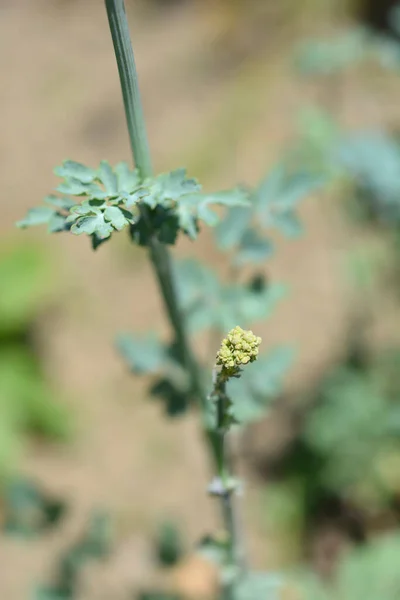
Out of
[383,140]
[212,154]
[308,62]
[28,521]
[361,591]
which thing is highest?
[212,154]

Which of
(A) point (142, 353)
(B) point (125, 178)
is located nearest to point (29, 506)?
(A) point (142, 353)

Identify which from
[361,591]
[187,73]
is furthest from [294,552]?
[187,73]

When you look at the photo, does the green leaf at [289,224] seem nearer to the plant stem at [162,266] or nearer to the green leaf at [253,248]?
the green leaf at [253,248]

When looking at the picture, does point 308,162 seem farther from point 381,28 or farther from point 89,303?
point 381,28

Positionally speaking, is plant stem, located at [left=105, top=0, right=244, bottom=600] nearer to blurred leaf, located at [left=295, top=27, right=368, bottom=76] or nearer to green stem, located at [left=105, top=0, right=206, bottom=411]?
green stem, located at [left=105, top=0, right=206, bottom=411]

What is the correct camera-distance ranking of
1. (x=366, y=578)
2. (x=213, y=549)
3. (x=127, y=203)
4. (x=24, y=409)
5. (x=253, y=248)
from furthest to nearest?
(x=24, y=409) < (x=366, y=578) < (x=253, y=248) < (x=213, y=549) < (x=127, y=203)

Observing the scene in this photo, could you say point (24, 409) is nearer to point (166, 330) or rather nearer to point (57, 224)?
point (166, 330)
